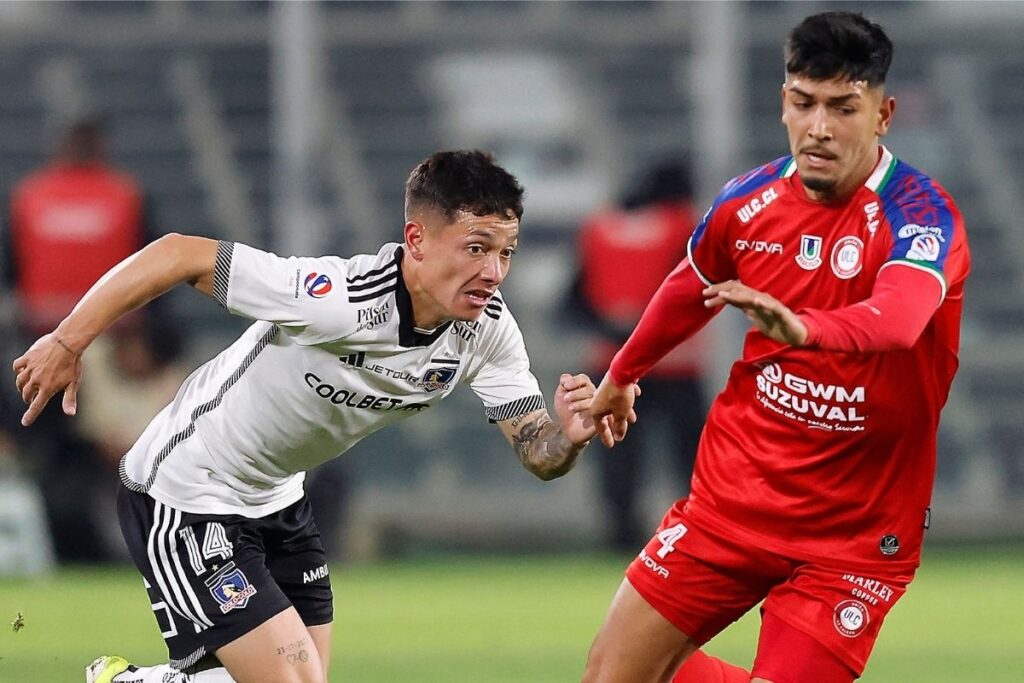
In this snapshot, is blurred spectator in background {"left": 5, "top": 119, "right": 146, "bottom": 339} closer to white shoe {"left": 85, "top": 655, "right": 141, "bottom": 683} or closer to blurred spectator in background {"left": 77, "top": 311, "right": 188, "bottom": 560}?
blurred spectator in background {"left": 77, "top": 311, "right": 188, "bottom": 560}

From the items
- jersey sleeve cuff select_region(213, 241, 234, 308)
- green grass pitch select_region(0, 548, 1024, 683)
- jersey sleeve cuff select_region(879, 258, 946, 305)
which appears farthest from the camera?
green grass pitch select_region(0, 548, 1024, 683)

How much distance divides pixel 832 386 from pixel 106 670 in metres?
2.43

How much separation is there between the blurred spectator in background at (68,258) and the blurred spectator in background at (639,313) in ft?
9.18

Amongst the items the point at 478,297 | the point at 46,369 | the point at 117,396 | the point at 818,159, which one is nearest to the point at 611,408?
the point at 478,297

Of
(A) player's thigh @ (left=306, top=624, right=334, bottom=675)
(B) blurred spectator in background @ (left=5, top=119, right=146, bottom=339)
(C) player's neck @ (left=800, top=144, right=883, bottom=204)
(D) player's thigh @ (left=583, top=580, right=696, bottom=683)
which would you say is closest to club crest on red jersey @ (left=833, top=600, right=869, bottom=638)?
(D) player's thigh @ (left=583, top=580, right=696, bottom=683)

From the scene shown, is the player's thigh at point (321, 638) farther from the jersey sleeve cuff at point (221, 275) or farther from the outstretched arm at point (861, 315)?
the outstretched arm at point (861, 315)

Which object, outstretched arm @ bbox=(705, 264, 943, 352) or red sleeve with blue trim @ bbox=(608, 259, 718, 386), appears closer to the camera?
outstretched arm @ bbox=(705, 264, 943, 352)

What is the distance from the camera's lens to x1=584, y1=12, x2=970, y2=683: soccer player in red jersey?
14.9ft

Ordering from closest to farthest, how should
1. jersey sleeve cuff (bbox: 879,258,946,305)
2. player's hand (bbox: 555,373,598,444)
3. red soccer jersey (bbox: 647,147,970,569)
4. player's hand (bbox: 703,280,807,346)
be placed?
player's hand (bbox: 703,280,807,346)
jersey sleeve cuff (bbox: 879,258,946,305)
red soccer jersey (bbox: 647,147,970,569)
player's hand (bbox: 555,373,598,444)

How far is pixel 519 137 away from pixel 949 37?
10.3 feet

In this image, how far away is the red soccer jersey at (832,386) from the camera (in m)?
4.60

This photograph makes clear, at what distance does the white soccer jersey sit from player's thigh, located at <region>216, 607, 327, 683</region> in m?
0.38

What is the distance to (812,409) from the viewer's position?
4707 mm

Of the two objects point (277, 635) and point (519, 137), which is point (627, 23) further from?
point (277, 635)
